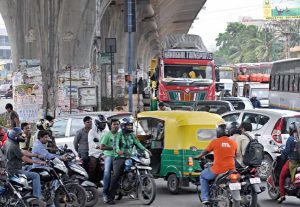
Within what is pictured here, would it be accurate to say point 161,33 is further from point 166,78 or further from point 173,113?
point 173,113

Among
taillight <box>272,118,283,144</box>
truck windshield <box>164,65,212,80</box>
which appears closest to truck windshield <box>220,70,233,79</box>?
truck windshield <box>164,65,212,80</box>

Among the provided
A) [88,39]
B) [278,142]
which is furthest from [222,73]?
[278,142]

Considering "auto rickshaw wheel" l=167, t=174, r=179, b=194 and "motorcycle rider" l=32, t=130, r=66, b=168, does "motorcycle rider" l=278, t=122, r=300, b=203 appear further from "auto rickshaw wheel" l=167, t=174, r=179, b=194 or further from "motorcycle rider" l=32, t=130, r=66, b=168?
"motorcycle rider" l=32, t=130, r=66, b=168

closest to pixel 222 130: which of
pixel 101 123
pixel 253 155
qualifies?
pixel 253 155

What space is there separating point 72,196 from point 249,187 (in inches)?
115

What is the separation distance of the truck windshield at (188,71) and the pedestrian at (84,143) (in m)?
18.9

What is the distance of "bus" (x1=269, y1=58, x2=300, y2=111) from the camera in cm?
2945

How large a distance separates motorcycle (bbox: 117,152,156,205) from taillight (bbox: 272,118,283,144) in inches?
160

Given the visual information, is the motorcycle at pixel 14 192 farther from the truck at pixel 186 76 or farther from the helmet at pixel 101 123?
the truck at pixel 186 76

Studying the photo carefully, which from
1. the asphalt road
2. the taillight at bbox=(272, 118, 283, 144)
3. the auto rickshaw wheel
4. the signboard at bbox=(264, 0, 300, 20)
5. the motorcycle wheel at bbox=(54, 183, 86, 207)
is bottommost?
the asphalt road

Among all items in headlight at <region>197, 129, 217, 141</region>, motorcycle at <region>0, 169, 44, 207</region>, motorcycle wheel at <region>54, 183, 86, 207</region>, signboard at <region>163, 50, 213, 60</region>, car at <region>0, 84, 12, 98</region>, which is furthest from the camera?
car at <region>0, 84, 12, 98</region>

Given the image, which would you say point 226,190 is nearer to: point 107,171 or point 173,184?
point 107,171

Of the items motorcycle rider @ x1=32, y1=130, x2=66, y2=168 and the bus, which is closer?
motorcycle rider @ x1=32, y1=130, x2=66, y2=168

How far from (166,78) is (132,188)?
20.2m
